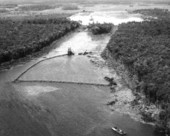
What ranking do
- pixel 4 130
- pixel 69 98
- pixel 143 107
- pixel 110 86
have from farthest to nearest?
pixel 110 86 → pixel 69 98 → pixel 143 107 → pixel 4 130

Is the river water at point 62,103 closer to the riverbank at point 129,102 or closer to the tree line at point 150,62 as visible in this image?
the riverbank at point 129,102

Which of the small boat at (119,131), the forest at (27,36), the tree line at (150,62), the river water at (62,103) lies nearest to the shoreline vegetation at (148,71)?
the tree line at (150,62)

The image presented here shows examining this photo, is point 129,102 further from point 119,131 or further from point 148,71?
point 119,131

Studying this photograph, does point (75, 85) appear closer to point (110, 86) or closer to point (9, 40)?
point (110, 86)

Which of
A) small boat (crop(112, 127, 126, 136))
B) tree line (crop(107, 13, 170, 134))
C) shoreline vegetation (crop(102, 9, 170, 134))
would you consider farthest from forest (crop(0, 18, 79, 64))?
small boat (crop(112, 127, 126, 136))

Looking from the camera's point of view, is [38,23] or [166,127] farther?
[38,23]

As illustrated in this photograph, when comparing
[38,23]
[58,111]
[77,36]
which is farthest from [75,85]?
[38,23]
